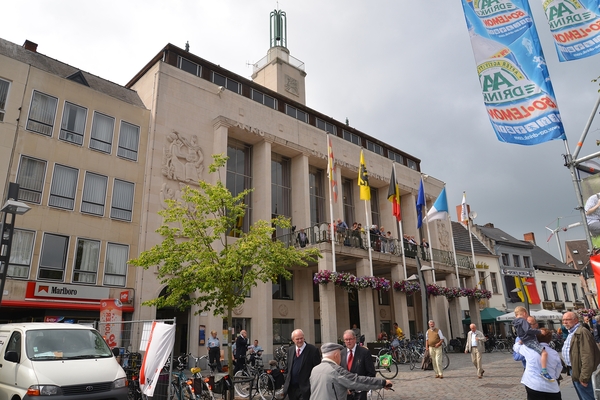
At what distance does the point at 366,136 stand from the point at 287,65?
8.56 m

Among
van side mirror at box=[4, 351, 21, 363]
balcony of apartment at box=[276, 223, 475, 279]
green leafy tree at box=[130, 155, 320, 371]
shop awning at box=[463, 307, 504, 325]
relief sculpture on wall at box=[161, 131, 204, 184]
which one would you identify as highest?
relief sculpture on wall at box=[161, 131, 204, 184]

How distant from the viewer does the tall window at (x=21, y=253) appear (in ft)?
54.6

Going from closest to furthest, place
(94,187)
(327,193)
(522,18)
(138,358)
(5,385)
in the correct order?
(5,385) < (522,18) < (138,358) < (94,187) < (327,193)

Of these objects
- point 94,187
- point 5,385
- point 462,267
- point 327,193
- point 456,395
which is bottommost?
point 456,395

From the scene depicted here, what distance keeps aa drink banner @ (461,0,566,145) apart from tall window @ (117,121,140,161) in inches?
638

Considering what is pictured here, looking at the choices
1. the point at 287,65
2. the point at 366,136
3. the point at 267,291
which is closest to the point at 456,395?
the point at 267,291

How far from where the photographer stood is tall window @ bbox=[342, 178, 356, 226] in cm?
3147

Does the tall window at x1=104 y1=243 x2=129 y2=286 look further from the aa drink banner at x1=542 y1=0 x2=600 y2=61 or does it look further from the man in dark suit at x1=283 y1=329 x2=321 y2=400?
the aa drink banner at x1=542 y1=0 x2=600 y2=61

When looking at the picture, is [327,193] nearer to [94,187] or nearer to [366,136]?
[366,136]

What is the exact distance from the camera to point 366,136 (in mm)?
34906

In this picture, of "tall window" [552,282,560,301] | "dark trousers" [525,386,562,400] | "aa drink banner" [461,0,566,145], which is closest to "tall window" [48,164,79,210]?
"aa drink banner" [461,0,566,145]

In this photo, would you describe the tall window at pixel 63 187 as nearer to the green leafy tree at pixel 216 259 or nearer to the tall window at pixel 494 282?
the green leafy tree at pixel 216 259

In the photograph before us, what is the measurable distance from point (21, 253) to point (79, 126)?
6208 mm

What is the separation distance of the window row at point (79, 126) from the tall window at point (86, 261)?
448 centimetres
